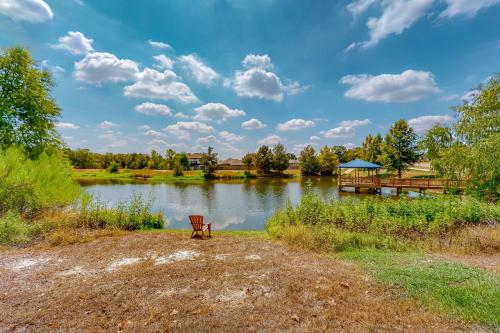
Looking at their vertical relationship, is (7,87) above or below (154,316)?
above

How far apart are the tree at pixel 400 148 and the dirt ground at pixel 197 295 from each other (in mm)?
33227

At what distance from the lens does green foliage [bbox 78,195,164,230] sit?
358 inches

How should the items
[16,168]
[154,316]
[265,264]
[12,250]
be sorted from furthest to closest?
[16,168] → [12,250] → [265,264] → [154,316]

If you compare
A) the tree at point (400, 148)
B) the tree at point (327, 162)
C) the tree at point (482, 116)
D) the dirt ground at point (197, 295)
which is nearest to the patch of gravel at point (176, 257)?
the dirt ground at point (197, 295)

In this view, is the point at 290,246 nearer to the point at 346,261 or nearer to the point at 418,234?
the point at 346,261

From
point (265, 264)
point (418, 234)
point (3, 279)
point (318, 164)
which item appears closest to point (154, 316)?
point (265, 264)

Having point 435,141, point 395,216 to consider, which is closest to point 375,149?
point 435,141

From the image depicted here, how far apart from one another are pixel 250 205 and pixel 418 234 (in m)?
13.5

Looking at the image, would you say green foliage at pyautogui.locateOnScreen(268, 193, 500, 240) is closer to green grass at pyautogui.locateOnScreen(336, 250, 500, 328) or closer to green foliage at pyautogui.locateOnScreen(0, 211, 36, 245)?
green grass at pyautogui.locateOnScreen(336, 250, 500, 328)

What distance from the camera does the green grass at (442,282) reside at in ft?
11.1

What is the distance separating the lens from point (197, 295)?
396 cm

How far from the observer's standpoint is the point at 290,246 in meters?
6.79

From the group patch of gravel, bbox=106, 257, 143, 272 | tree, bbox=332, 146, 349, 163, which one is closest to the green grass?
patch of gravel, bbox=106, 257, 143, 272

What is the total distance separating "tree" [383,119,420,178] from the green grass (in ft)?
105
